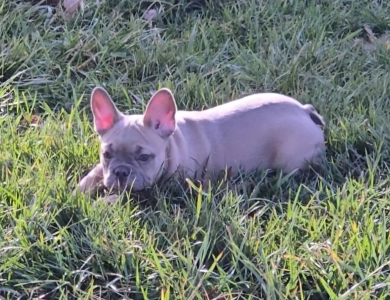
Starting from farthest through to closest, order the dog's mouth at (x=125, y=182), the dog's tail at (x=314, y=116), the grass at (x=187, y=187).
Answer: the dog's tail at (x=314, y=116) < the dog's mouth at (x=125, y=182) < the grass at (x=187, y=187)

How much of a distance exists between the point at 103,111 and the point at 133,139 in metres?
0.25

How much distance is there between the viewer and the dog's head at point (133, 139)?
12.2 ft

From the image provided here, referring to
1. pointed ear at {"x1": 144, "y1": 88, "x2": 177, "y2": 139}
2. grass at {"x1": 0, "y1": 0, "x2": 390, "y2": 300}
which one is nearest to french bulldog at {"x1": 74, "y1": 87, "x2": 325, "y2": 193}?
pointed ear at {"x1": 144, "y1": 88, "x2": 177, "y2": 139}

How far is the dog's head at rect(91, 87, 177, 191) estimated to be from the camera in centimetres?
372

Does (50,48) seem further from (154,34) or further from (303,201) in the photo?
(303,201)

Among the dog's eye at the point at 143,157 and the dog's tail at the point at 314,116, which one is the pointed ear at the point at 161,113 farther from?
the dog's tail at the point at 314,116

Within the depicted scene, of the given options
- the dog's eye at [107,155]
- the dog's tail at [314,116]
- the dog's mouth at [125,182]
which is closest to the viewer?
the dog's mouth at [125,182]

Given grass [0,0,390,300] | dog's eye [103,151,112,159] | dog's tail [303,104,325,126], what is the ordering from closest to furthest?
grass [0,0,390,300] → dog's eye [103,151,112,159] → dog's tail [303,104,325,126]

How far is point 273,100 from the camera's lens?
4344 mm

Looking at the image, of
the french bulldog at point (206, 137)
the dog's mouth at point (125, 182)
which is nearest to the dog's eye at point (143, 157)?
the french bulldog at point (206, 137)

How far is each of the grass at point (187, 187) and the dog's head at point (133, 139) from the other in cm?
12

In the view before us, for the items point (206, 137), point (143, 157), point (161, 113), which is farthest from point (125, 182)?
point (206, 137)

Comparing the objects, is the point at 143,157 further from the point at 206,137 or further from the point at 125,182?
the point at 206,137

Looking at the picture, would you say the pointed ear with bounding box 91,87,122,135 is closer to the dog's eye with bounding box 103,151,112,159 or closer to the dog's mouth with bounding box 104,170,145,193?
the dog's eye with bounding box 103,151,112,159
